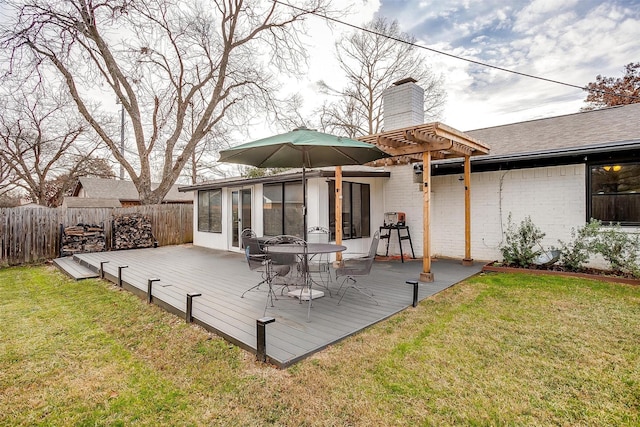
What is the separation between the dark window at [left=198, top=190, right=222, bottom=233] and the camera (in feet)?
34.7

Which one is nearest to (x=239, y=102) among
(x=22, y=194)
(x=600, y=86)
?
(x=600, y=86)

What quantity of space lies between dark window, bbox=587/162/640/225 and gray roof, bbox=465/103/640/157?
0.56 m

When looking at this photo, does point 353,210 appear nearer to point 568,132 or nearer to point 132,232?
point 568,132

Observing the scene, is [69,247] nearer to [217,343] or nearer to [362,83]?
[217,343]

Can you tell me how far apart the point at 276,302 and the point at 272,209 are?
4.41m

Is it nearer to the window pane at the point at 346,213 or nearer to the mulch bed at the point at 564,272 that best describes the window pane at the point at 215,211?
the window pane at the point at 346,213

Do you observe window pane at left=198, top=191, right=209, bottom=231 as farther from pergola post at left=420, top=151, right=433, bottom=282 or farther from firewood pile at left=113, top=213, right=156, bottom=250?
pergola post at left=420, top=151, right=433, bottom=282

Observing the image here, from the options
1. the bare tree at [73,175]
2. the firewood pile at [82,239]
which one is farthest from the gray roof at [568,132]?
the bare tree at [73,175]

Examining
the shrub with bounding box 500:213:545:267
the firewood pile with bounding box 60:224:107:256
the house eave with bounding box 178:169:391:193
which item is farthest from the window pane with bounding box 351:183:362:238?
the firewood pile with bounding box 60:224:107:256

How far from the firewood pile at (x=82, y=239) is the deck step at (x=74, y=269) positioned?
55cm

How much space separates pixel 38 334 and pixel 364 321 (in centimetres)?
386

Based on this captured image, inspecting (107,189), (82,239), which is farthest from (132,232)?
(107,189)

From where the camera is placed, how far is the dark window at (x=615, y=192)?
596 centimetres

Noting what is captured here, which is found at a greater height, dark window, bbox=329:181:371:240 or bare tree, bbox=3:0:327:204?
bare tree, bbox=3:0:327:204
